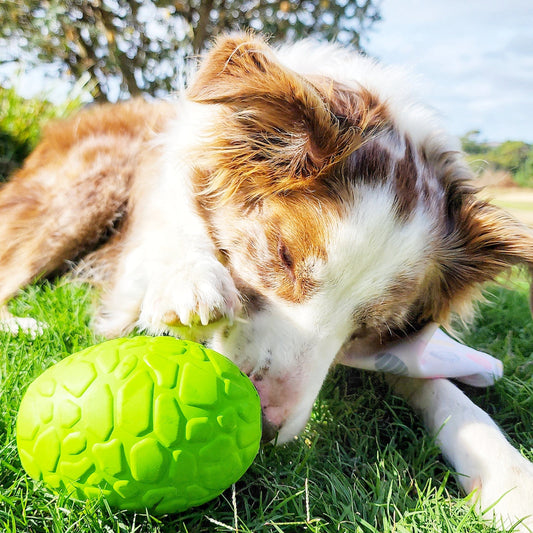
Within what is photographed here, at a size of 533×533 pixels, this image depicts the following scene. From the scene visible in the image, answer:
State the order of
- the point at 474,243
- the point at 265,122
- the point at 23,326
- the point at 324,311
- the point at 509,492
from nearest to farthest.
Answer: the point at 509,492 → the point at 324,311 → the point at 265,122 → the point at 474,243 → the point at 23,326

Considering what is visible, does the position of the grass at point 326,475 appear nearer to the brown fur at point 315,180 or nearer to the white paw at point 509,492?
the white paw at point 509,492

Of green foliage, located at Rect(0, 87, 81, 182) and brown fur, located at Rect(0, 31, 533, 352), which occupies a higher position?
brown fur, located at Rect(0, 31, 533, 352)

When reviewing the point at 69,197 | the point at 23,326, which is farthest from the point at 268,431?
the point at 69,197

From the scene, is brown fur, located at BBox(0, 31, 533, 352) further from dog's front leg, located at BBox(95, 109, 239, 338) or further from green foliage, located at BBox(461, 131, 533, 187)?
green foliage, located at BBox(461, 131, 533, 187)

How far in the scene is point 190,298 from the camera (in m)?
2.14

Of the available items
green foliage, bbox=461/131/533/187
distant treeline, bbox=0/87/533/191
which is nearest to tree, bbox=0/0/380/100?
distant treeline, bbox=0/87/533/191

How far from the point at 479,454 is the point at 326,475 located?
24.4 inches

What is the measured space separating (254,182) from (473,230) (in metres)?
1.17

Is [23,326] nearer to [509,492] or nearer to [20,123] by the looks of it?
[509,492]

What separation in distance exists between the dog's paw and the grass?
0.58 meters

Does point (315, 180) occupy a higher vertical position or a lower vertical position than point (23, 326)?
higher

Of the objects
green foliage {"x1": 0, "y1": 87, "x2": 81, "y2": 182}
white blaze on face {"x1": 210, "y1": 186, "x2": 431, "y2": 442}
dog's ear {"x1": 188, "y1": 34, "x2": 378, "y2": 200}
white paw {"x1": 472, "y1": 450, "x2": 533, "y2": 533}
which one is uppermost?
dog's ear {"x1": 188, "y1": 34, "x2": 378, "y2": 200}

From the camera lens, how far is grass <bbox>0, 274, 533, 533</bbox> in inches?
65.1

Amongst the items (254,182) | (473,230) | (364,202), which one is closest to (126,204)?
(254,182)
